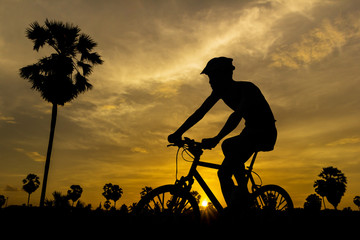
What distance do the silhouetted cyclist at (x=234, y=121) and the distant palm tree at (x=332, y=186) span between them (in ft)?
258

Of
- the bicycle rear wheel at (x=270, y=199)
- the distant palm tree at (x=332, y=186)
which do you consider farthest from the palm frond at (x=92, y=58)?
the distant palm tree at (x=332, y=186)

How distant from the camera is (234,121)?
447cm

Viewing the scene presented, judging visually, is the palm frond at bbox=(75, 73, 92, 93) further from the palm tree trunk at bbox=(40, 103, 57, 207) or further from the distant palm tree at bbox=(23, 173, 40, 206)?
the distant palm tree at bbox=(23, 173, 40, 206)

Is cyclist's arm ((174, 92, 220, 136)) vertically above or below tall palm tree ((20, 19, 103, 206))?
below

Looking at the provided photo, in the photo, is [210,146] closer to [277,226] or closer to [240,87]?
[240,87]

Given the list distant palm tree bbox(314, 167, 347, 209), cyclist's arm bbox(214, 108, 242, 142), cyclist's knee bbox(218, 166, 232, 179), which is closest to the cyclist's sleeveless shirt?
cyclist's arm bbox(214, 108, 242, 142)

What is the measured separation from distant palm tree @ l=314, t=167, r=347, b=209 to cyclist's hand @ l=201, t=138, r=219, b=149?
79356mm

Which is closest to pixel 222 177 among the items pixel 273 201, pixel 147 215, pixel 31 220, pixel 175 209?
pixel 175 209

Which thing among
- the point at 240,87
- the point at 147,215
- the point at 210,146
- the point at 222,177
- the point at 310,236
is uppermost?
the point at 240,87

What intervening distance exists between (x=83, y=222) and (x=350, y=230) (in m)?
4.08

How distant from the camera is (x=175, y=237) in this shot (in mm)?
3910

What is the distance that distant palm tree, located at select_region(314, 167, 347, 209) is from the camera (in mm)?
74000

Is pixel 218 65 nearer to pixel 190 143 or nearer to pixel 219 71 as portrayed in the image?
pixel 219 71

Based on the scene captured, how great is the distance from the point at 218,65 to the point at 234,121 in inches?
32.5
